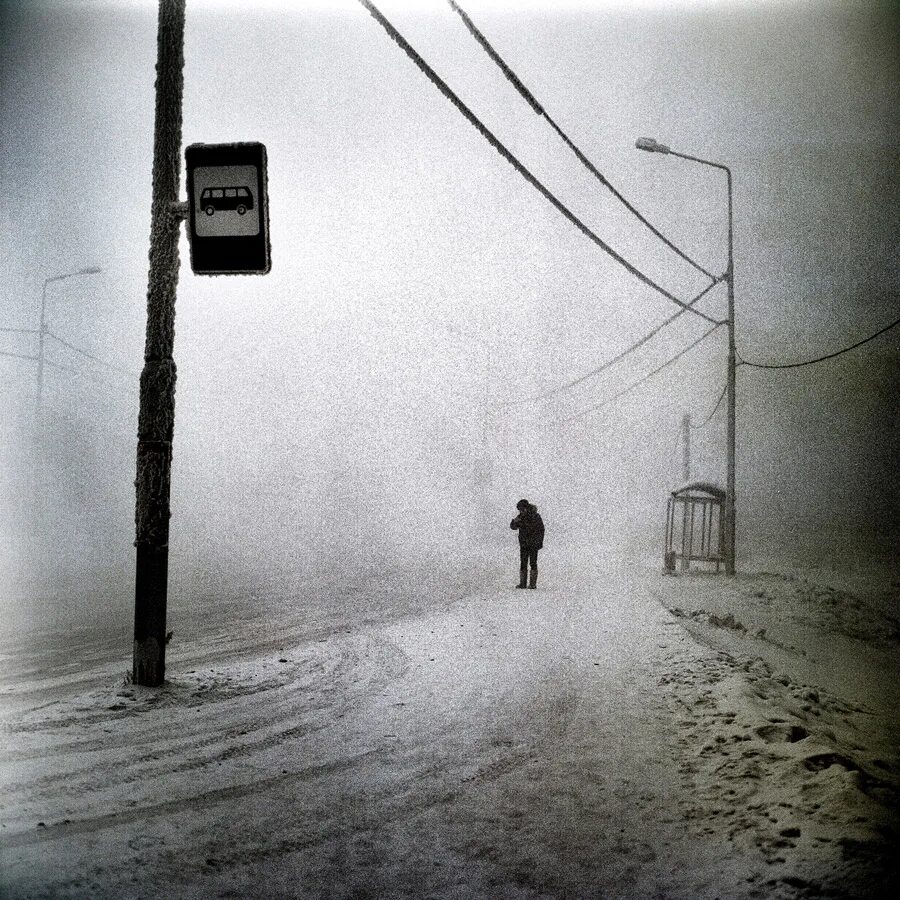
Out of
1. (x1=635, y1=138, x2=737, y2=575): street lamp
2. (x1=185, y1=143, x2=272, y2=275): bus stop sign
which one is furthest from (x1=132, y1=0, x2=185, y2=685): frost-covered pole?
(x1=635, y1=138, x2=737, y2=575): street lamp

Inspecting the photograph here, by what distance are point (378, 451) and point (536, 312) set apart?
9.10 m

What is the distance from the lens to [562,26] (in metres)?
3.58

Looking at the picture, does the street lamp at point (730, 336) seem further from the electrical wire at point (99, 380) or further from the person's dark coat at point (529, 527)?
the electrical wire at point (99, 380)

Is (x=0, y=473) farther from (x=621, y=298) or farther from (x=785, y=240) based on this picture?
(x=621, y=298)

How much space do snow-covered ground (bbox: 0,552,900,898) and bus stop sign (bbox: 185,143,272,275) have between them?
212 centimetres

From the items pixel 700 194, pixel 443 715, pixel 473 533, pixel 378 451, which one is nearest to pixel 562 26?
pixel 700 194

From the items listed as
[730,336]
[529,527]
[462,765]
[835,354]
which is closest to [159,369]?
[462,765]

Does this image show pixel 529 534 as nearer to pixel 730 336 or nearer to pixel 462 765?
pixel 730 336

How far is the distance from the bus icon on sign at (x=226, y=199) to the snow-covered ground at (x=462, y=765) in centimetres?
234

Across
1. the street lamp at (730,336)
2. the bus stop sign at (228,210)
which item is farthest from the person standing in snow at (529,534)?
the bus stop sign at (228,210)

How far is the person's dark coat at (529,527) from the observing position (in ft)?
23.7

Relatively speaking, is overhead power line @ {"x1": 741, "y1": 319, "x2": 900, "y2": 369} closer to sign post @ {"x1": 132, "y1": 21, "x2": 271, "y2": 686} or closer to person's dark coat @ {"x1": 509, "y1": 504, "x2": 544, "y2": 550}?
person's dark coat @ {"x1": 509, "y1": 504, "x2": 544, "y2": 550}

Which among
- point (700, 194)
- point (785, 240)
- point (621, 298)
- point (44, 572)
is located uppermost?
point (621, 298)

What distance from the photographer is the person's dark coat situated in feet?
23.7
